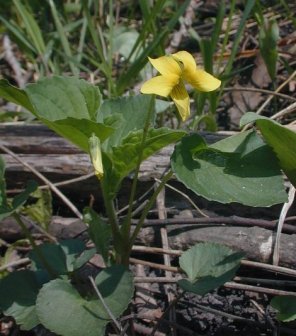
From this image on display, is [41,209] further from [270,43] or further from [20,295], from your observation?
[270,43]

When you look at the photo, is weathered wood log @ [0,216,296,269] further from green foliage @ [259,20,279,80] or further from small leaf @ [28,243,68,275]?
green foliage @ [259,20,279,80]

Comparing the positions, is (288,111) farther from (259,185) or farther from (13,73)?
(13,73)

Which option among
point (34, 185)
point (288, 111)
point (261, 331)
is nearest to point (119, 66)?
point (288, 111)

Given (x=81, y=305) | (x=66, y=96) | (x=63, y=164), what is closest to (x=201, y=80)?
(x=66, y=96)

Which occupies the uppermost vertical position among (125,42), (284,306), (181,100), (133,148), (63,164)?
(181,100)

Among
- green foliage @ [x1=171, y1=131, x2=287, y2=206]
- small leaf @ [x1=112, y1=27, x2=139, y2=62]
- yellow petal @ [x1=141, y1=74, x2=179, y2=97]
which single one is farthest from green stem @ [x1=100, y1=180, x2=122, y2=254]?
small leaf @ [x1=112, y1=27, x2=139, y2=62]

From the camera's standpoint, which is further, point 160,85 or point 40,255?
point 40,255

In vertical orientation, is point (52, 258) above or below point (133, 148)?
below
